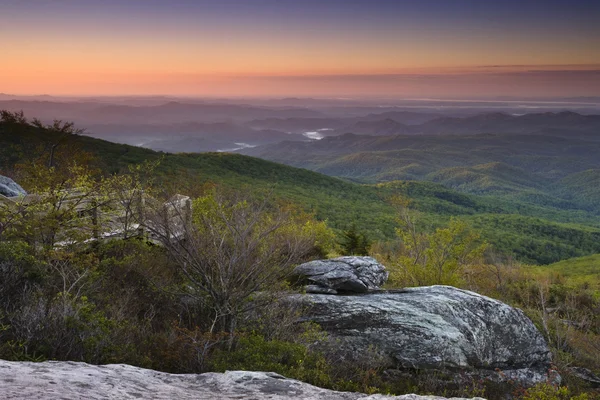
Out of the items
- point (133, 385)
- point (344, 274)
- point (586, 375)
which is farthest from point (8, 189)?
point (586, 375)

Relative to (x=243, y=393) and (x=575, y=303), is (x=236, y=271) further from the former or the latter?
(x=575, y=303)

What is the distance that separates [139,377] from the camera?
611 cm

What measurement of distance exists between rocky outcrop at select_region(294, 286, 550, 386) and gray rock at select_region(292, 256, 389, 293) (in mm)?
1088

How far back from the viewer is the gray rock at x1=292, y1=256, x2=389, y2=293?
1477 cm

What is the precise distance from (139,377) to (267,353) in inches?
Answer: 142

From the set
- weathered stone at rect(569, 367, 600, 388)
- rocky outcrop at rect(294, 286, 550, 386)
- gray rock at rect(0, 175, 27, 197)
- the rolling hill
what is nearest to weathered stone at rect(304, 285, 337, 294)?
rocky outcrop at rect(294, 286, 550, 386)

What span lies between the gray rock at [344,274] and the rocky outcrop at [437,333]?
109cm

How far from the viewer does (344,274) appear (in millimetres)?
15164

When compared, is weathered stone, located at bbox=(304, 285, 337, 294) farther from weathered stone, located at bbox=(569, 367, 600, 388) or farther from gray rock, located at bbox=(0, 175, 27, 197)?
gray rock, located at bbox=(0, 175, 27, 197)

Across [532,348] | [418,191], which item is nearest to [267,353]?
[532,348]

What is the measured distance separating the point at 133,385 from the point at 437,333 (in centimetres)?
884

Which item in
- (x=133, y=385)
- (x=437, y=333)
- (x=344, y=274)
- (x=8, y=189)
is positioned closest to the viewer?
(x=133, y=385)

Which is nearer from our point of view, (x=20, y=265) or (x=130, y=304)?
(x=20, y=265)

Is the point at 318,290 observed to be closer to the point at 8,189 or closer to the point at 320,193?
the point at 8,189
